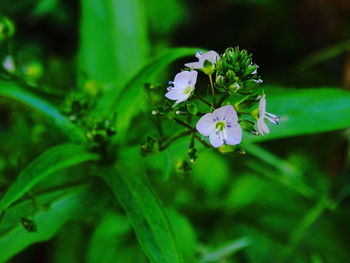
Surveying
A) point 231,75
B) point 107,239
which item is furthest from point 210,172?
point 231,75

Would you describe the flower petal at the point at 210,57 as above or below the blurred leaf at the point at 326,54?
below

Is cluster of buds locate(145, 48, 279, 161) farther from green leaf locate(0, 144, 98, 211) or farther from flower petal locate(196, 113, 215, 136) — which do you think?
green leaf locate(0, 144, 98, 211)

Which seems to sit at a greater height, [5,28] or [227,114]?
[5,28]

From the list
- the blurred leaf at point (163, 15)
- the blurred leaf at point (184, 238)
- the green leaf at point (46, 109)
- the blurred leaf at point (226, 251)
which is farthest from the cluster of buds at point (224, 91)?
the blurred leaf at point (163, 15)

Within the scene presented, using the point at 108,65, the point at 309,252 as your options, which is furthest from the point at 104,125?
the point at 309,252

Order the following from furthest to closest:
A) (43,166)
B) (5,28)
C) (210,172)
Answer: (210,172) → (5,28) → (43,166)

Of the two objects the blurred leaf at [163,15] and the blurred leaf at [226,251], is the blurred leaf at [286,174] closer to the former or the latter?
the blurred leaf at [226,251]

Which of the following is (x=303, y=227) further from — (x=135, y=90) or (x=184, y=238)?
(x=135, y=90)
